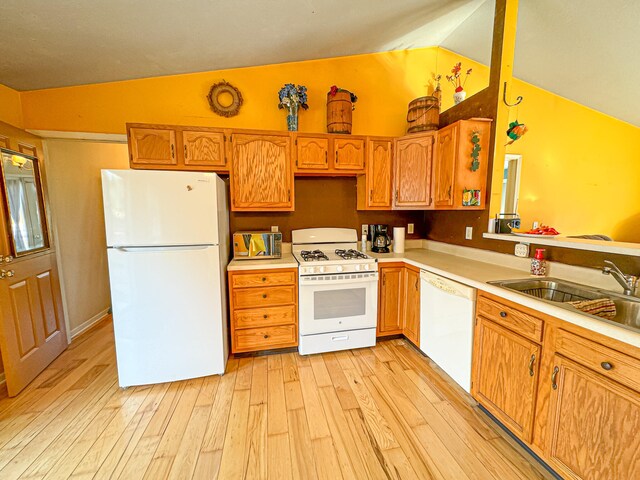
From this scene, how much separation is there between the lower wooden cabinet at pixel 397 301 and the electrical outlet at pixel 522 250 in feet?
2.69

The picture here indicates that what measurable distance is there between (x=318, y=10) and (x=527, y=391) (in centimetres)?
289

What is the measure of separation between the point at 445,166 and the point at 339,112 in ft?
3.85

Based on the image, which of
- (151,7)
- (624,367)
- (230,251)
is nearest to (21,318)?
(230,251)

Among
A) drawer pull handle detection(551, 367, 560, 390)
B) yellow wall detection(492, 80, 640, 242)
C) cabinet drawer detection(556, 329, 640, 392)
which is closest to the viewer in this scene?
cabinet drawer detection(556, 329, 640, 392)

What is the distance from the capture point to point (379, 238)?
287cm

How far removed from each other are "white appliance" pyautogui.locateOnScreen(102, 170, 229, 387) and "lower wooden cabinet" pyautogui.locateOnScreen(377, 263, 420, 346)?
1.55 m

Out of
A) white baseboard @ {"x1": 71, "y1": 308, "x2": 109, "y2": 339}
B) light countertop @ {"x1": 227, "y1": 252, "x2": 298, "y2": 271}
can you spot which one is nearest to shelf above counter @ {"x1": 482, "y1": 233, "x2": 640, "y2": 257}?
light countertop @ {"x1": 227, "y1": 252, "x2": 298, "y2": 271}

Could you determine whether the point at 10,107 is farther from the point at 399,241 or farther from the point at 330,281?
the point at 399,241

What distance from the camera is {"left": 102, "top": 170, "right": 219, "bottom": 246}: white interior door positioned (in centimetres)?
182

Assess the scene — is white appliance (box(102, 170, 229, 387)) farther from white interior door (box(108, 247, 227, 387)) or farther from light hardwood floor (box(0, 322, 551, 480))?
light hardwood floor (box(0, 322, 551, 480))

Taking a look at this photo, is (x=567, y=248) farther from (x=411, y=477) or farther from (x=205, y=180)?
(x=205, y=180)

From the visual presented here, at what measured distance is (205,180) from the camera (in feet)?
6.42

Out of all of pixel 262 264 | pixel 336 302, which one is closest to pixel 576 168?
pixel 336 302

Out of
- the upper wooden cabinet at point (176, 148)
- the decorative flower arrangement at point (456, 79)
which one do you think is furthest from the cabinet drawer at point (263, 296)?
the decorative flower arrangement at point (456, 79)
